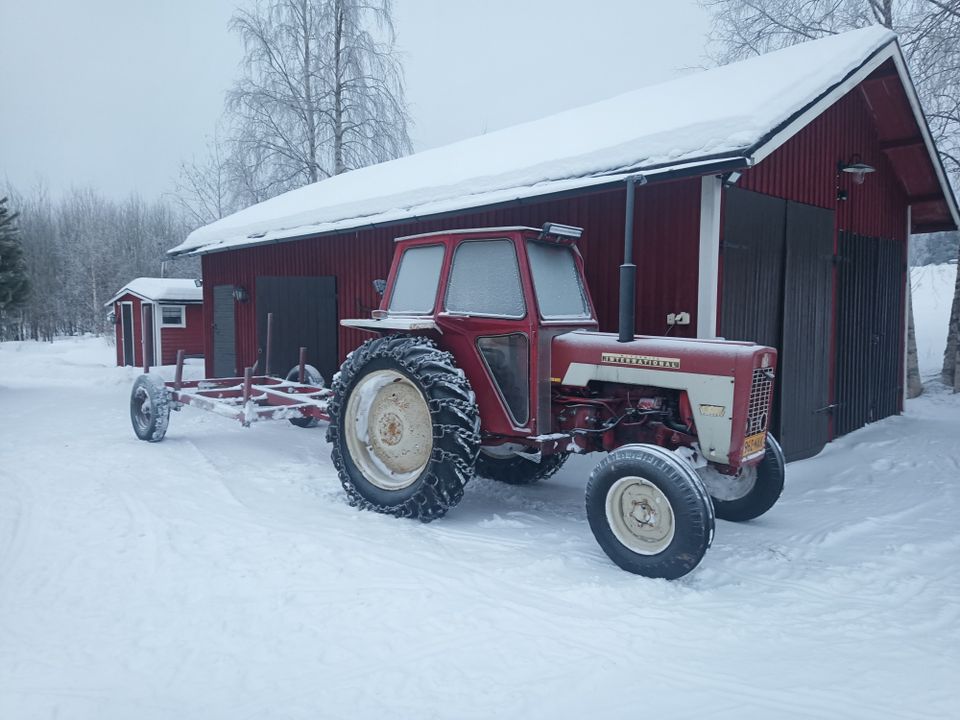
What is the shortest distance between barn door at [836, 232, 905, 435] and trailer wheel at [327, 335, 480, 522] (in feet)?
18.6

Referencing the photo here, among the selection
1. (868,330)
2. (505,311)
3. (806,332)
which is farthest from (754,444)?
(868,330)

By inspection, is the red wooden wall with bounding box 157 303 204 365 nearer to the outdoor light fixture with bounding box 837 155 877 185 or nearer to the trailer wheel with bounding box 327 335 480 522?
the trailer wheel with bounding box 327 335 480 522

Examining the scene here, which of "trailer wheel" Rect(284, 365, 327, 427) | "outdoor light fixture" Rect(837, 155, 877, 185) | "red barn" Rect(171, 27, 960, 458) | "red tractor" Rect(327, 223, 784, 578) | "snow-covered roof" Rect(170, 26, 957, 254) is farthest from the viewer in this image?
"trailer wheel" Rect(284, 365, 327, 427)

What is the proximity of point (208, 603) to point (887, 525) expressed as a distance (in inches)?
187

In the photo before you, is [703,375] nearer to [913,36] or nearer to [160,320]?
[913,36]

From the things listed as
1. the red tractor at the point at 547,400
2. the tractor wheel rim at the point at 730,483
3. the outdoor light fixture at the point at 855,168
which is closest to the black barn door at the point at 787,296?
the outdoor light fixture at the point at 855,168

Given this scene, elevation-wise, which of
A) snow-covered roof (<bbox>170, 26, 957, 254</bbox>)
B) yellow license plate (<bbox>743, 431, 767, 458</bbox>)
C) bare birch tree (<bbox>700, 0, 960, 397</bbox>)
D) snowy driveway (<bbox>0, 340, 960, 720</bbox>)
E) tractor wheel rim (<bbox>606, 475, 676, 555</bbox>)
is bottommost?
snowy driveway (<bbox>0, 340, 960, 720</bbox>)

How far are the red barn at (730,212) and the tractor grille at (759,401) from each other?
52.9 inches

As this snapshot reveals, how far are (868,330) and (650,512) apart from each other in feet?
21.7

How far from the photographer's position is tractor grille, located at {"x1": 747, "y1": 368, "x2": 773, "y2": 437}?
427 centimetres

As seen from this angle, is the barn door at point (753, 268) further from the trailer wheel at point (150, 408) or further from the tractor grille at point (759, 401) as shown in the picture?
the trailer wheel at point (150, 408)

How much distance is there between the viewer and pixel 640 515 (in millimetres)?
3943

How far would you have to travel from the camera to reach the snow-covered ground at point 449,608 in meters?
2.71

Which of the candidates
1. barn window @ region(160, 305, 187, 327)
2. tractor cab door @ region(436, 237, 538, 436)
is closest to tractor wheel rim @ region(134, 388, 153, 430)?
tractor cab door @ region(436, 237, 538, 436)
